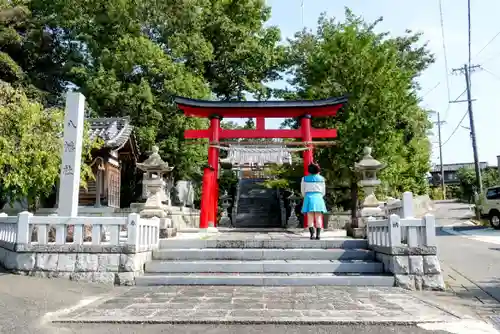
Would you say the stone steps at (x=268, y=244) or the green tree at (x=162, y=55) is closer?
the stone steps at (x=268, y=244)

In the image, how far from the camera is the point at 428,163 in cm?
2323

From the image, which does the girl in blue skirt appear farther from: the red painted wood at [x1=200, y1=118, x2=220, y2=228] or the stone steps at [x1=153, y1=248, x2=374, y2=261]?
the red painted wood at [x1=200, y1=118, x2=220, y2=228]

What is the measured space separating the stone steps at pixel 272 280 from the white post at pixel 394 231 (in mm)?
600

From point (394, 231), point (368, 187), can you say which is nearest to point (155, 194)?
point (368, 187)

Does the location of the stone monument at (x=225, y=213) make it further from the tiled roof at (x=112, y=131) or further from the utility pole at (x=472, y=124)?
the utility pole at (x=472, y=124)

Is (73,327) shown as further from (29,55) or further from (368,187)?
(29,55)

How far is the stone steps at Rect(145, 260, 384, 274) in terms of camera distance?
7695 millimetres

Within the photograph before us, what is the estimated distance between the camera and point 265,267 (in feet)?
25.3

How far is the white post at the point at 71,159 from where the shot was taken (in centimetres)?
802

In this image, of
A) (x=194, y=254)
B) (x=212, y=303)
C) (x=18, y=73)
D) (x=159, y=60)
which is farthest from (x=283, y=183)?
(x=18, y=73)

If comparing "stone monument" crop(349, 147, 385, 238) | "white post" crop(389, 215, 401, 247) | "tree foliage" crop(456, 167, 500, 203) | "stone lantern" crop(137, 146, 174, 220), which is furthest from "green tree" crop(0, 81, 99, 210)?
"tree foliage" crop(456, 167, 500, 203)

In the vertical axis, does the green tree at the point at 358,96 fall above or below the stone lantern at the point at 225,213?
above

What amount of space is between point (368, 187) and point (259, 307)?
6.17 metres

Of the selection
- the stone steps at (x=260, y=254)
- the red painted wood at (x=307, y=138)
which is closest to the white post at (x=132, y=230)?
the stone steps at (x=260, y=254)
